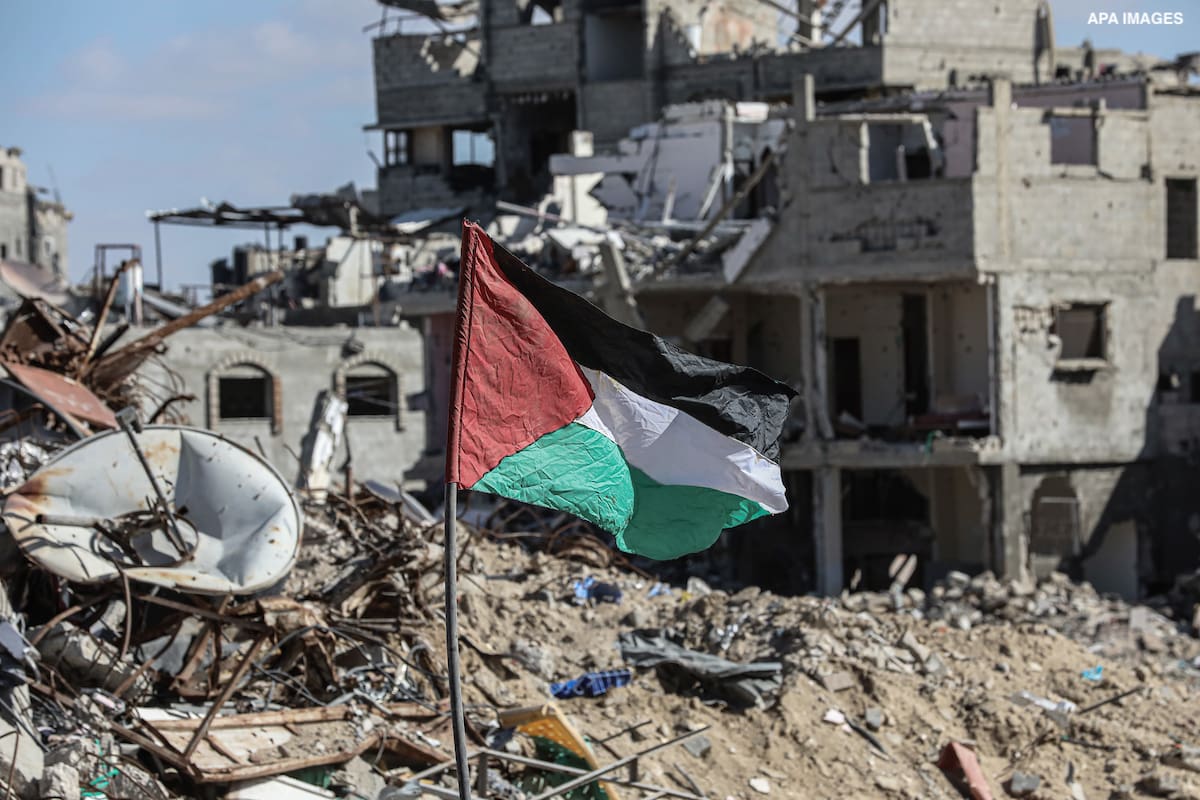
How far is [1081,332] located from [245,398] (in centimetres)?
1542

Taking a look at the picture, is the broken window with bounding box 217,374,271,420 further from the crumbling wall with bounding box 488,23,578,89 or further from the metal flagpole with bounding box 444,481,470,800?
the metal flagpole with bounding box 444,481,470,800

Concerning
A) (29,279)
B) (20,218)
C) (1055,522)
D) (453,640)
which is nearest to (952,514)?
(1055,522)

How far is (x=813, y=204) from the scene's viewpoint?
1160 inches

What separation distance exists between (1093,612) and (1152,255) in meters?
7.00

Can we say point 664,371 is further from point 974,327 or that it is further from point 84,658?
point 974,327

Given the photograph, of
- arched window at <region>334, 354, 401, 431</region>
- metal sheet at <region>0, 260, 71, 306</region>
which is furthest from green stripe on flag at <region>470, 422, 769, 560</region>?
arched window at <region>334, 354, 401, 431</region>

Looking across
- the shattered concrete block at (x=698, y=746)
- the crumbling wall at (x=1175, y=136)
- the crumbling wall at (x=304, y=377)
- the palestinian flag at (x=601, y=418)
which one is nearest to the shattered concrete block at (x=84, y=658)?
the palestinian flag at (x=601, y=418)

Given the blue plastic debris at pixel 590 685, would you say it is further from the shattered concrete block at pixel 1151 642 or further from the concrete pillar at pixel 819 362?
the concrete pillar at pixel 819 362

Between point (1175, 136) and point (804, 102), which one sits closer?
point (804, 102)

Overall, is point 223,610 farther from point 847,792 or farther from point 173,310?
point 173,310

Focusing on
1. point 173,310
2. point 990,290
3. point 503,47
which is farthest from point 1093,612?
point 503,47

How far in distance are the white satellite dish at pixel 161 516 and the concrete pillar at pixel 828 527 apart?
18.4m

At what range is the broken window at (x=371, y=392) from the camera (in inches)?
1292

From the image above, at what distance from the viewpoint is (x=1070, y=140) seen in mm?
31203
